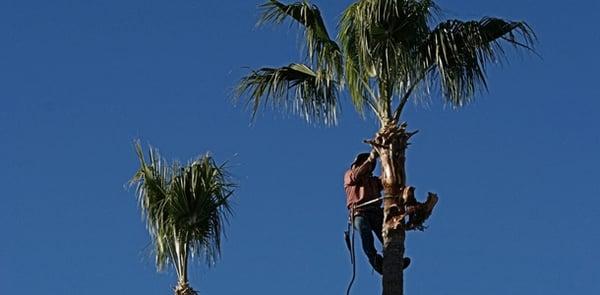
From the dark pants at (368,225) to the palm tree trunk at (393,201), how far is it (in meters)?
0.47

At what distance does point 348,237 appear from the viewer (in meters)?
16.1

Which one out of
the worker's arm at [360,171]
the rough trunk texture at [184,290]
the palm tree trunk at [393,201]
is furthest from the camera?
the rough trunk texture at [184,290]

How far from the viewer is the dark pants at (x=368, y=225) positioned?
52.0 feet

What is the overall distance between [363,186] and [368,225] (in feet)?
1.31

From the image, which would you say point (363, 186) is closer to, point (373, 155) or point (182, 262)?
point (373, 155)

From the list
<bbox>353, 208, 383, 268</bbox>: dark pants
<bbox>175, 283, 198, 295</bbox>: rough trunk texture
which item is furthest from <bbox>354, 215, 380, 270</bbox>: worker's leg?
<bbox>175, 283, 198, 295</bbox>: rough trunk texture

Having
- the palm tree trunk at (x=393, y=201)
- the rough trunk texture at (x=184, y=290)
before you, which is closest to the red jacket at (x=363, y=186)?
the palm tree trunk at (x=393, y=201)

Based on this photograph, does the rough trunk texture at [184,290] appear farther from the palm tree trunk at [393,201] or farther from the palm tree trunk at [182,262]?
the palm tree trunk at [393,201]

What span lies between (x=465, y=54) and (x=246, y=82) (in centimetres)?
236

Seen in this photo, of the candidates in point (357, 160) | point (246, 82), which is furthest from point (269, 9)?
point (357, 160)

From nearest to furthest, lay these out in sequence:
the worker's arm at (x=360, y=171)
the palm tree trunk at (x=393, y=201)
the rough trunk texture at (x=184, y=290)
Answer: the palm tree trunk at (x=393, y=201) < the worker's arm at (x=360, y=171) < the rough trunk texture at (x=184, y=290)

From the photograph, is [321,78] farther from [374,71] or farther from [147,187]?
[147,187]

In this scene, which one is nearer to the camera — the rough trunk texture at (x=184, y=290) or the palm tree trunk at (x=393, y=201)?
the palm tree trunk at (x=393, y=201)

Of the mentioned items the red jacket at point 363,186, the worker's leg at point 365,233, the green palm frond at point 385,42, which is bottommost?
the worker's leg at point 365,233
